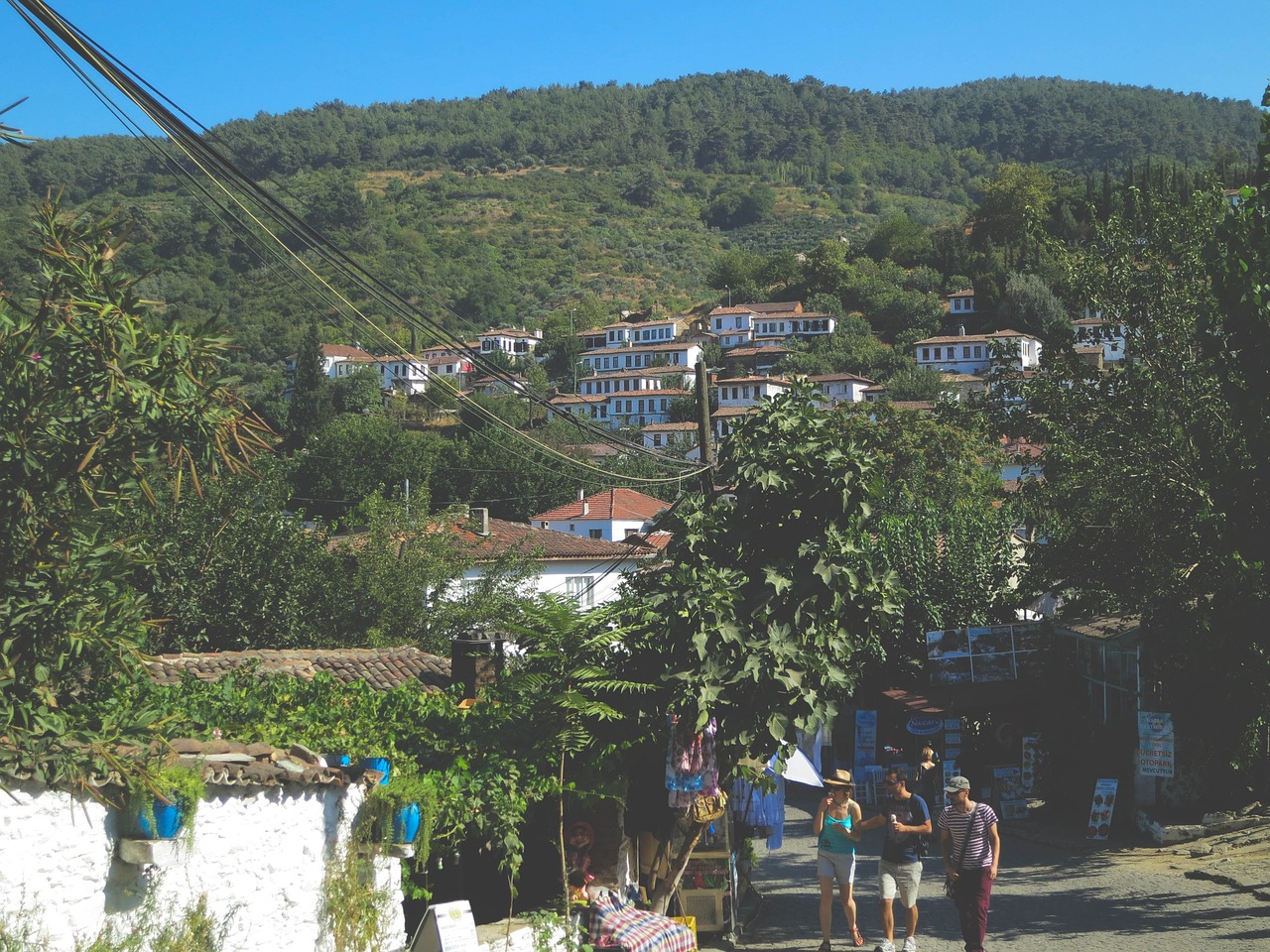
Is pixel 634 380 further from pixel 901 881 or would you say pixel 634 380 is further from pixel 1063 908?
pixel 901 881

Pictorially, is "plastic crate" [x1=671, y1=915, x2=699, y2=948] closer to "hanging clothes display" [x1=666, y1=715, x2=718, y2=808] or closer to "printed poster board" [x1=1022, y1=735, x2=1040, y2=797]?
"hanging clothes display" [x1=666, y1=715, x2=718, y2=808]

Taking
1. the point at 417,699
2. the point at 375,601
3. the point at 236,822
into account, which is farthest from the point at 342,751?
the point at 375,601

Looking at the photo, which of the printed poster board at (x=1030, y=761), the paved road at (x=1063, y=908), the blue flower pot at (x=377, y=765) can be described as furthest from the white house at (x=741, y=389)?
the blue flower pot at (x=377, y=765)

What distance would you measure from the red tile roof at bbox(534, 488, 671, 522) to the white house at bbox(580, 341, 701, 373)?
5947 centimetres

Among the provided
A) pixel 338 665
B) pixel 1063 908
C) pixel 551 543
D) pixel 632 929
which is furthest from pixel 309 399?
pixel 632 929

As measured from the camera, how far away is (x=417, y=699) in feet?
36.7

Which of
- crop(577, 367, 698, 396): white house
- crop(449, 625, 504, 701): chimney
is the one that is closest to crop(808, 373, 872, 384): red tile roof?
crop(577, 367, 698, 396): white house

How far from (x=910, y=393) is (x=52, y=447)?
91474 millimetres

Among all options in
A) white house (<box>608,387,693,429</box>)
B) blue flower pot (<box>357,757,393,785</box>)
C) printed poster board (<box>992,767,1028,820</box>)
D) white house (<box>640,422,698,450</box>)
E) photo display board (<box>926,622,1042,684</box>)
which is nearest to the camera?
blue flower pot (<box>357,757,393,785</box>)

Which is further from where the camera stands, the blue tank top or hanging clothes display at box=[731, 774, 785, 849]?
hanging clothes display at box=[731, 774, 785, 849]

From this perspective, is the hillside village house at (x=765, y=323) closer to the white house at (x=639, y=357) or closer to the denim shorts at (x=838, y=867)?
the white house at (x=639, y=357)

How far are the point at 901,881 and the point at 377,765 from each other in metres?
4.73

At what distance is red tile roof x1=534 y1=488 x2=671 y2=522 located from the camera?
5956cm

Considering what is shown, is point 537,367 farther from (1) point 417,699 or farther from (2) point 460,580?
(1) point 417,699
